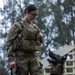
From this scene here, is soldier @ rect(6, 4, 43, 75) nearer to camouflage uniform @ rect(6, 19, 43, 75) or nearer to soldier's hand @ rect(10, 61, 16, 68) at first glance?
camouflage uniform @ rect(6, 19, 43, 75)

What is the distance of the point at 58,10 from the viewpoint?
28.1 m

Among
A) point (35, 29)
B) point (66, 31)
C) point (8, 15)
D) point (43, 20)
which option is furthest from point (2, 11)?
point (35, 29)

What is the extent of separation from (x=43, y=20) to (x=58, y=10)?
1474mm

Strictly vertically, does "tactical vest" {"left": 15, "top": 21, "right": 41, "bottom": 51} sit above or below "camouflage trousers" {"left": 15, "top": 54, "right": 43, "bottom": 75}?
above

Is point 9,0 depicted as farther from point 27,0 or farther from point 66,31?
point 66,31

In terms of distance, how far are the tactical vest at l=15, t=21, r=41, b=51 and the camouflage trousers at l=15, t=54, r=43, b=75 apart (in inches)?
4.0

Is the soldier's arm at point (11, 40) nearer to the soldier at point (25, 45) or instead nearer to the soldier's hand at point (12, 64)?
the soldier at point (25, 45)

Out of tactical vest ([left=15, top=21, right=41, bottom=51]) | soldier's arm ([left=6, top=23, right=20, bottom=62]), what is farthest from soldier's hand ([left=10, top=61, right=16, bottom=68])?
tactical vest ([left=15, top=21, right=41, bottom=51])

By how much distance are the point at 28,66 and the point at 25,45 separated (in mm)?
235

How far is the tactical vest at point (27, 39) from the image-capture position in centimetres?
415

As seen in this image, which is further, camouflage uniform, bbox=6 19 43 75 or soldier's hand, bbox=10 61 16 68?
camouflage uniform, bbox=6 19 43 75

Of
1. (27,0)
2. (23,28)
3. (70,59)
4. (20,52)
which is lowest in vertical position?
(70,59)

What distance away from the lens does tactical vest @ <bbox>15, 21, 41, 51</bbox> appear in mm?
4152

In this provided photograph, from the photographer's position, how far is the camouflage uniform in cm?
412
